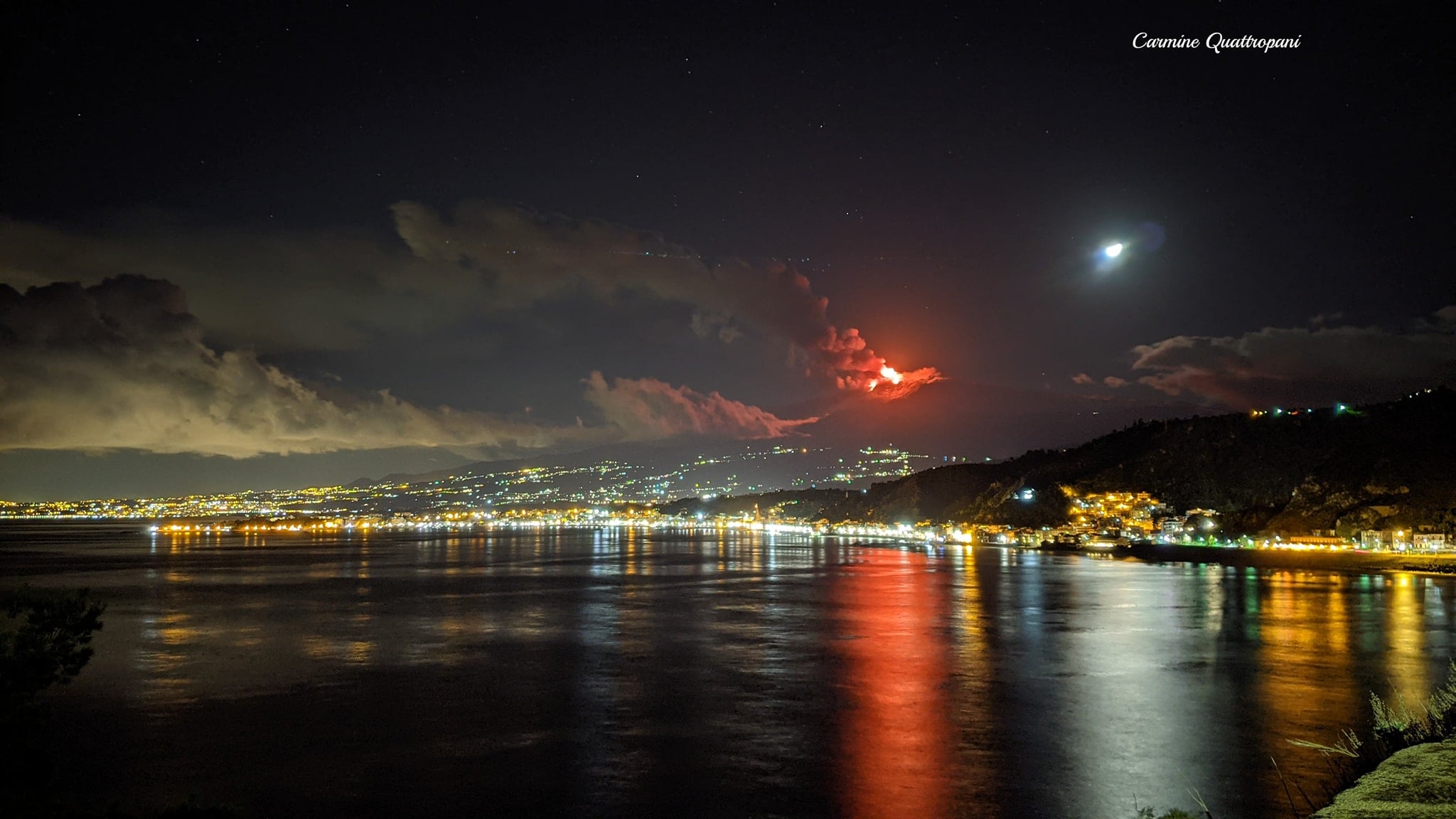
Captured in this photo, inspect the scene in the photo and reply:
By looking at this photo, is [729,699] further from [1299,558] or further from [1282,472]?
[1282,472]

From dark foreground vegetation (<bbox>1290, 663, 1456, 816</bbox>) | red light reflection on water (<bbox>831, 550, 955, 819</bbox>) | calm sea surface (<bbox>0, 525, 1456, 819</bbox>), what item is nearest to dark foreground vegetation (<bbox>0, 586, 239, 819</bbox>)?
calm sea surface (<bbox>0, 525, 1456, 819</bbox>)

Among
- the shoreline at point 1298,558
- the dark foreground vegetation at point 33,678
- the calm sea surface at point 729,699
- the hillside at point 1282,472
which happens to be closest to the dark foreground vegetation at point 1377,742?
the calm sea surface at point 729,699

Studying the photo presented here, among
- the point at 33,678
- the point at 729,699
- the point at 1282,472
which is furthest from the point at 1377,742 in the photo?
the point at 1282,472

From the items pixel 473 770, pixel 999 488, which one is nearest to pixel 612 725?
pixel 473 770

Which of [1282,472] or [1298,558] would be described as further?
[1282,472]

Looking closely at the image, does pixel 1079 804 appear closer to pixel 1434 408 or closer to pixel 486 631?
pixel 486 631

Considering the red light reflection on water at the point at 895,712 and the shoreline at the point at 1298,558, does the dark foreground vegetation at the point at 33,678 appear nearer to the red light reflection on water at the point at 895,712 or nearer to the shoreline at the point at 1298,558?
the red light reflection on water at the point at 895,712
